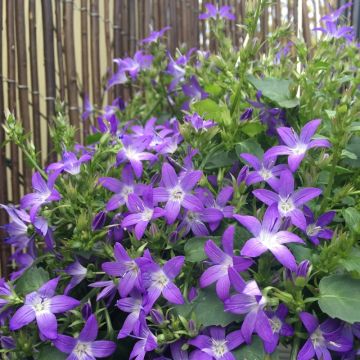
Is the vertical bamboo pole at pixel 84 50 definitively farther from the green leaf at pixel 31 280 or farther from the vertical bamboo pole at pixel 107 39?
the green leaf at pixel 31 280

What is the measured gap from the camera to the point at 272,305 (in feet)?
2.15

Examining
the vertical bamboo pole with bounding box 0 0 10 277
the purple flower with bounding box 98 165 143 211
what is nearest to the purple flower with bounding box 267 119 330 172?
the purple flower with bounding box 98 165 143 211

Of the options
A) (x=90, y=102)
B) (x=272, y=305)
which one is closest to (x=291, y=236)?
(x=272, y=305)

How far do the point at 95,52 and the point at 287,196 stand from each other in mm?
784

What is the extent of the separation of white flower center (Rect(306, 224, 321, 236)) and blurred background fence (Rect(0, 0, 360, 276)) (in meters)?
0.39

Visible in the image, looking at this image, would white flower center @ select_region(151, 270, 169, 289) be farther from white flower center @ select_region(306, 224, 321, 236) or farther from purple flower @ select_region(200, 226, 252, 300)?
white flower center @ select_region(306, 224, 321, 236)

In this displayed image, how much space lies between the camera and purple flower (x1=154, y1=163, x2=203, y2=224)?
0.71 m

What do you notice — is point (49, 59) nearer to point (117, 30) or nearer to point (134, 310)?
point (117, 30)

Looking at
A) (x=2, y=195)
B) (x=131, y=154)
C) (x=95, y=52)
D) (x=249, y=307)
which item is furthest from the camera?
(x=95, y=52)

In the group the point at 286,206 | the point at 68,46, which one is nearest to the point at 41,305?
the point at 286,206

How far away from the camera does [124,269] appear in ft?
2.34

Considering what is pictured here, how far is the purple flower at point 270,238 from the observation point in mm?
637

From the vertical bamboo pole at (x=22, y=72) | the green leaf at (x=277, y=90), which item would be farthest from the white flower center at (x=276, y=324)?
the vertical bamboo pole at (x=22, y=72)

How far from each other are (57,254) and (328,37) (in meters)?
0.62
